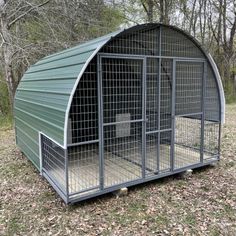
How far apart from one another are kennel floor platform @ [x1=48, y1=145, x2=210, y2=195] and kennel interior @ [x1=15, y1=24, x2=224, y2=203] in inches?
0.6

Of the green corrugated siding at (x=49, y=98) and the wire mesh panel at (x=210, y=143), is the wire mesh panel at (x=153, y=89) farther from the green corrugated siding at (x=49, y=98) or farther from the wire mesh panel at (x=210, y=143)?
the wire mesh panel at (x=210, y=143)

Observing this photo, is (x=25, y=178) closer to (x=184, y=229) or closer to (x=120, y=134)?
(x=120, y=134)

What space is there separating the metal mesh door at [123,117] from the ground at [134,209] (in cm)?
44

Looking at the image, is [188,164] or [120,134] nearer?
[188,164]

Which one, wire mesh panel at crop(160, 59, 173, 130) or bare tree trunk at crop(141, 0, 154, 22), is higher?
bare tree trunk at crop(141, 0, 154, 22)

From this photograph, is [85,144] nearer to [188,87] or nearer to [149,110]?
[149,110]

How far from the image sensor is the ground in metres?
3.29

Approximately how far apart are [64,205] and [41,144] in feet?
4.00

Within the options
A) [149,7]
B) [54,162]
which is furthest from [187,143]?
[149,7]

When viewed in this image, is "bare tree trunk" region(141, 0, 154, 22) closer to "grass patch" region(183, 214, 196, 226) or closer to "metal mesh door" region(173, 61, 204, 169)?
"metal mesh door" region(173, 61, 204, 169)

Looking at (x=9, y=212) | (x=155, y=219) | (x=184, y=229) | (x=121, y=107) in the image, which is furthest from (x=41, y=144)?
(x=184, y=229)

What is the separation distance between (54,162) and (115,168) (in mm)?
1098

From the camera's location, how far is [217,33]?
1886 centimetres

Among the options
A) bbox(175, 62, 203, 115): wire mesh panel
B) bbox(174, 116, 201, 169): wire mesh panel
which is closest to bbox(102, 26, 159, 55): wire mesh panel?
bbox(175, 62, 203, 115): wire mesh panel
